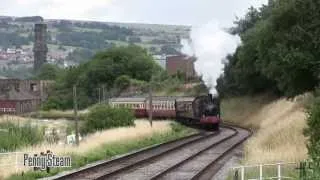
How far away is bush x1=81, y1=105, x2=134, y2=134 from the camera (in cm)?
5428

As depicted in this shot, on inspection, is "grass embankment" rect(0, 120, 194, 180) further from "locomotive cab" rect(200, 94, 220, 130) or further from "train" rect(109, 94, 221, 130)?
"train" rect(109, 94, 221, 130)

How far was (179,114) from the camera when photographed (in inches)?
2566

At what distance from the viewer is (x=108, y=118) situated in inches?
2142

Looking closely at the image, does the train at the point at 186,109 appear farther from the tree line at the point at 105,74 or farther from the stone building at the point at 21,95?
the stone building at the point at 21,95

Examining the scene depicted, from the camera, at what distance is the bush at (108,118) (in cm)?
5428

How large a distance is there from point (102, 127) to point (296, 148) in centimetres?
3023

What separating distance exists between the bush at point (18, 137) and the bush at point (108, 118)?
1021 centimetres

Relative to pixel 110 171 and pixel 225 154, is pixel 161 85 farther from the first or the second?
pixel 110 171

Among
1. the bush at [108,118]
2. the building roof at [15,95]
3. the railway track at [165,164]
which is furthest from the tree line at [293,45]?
the building roof at [15,95]

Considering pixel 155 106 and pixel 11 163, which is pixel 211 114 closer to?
pixel 155 106

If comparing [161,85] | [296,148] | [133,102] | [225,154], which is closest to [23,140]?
[225,154]

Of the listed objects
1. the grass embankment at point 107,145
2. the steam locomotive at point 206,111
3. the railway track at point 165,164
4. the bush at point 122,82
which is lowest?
the railway track at point 165,164

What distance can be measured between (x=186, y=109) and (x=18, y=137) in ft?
84.7

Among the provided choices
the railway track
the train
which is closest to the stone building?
the train
